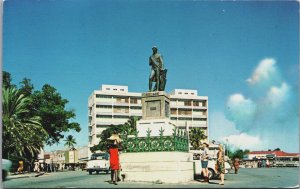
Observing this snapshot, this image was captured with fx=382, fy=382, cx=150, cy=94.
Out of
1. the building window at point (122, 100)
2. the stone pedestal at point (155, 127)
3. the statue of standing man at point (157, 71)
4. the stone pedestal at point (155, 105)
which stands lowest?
the stone pedestal at point (155, 127)

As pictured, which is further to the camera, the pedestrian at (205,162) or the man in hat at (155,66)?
the man in hat at (155,66)

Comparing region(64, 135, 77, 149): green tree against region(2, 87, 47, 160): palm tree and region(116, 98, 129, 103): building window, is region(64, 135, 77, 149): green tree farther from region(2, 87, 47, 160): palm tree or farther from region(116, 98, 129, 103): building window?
region(2, 87, 47, 160): palm tree

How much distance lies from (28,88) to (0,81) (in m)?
29.8

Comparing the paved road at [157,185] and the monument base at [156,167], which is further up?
the monument base at [156,167]

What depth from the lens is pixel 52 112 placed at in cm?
4147

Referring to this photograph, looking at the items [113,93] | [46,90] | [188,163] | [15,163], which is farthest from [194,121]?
[188,163]

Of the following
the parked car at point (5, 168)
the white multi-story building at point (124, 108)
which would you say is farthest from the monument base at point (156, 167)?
the white multi-story building at point (124, 108)

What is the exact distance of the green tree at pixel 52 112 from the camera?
41506mm

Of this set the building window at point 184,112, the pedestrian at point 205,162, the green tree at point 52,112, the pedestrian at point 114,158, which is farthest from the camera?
the building window at point 184,112

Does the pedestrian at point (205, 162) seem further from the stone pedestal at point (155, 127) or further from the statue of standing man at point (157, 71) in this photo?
the statue of standing man at point (157, 71)

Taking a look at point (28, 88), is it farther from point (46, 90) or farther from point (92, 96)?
point (92, 96)

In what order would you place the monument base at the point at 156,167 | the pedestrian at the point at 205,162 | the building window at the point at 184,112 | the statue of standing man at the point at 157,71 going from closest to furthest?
the monument base at the point at 156,167 < the pedestrian at the point at 205,162 < the statue of standing man at the point at 157,71 < the building window at the point at 184,112

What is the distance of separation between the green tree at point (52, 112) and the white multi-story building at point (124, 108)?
40.9 metres

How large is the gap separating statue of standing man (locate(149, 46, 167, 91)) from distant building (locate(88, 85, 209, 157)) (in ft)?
226
